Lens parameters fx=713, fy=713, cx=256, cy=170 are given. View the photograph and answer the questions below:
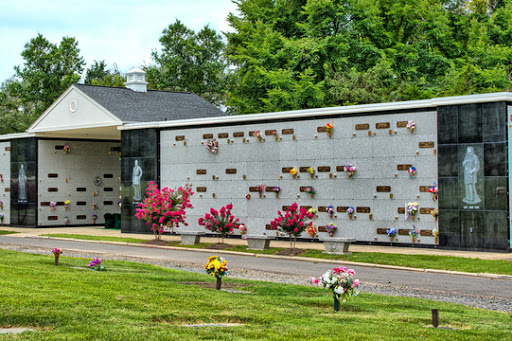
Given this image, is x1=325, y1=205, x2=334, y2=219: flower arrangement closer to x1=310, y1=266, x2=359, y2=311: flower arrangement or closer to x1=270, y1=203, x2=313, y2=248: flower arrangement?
x1=270, y1=203, x2=313, y2=248: flower arrangement

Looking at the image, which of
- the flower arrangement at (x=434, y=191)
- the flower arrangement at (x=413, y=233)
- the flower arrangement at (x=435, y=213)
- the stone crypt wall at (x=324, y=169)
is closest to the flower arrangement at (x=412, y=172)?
the stone crypt wall at (x=324, y=169)

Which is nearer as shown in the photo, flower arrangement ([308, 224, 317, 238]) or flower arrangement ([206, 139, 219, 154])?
flower arrangement ([308, 224, 317, 238])

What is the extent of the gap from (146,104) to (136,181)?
5757mm

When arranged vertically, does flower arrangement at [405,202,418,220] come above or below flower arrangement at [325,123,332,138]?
below

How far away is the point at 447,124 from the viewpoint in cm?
2355

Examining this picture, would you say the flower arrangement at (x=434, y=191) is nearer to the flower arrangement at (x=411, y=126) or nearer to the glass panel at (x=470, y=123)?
the glass panel at (x=470, y=123)

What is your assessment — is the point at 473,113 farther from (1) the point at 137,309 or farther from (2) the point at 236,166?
(1) the point at 137,309

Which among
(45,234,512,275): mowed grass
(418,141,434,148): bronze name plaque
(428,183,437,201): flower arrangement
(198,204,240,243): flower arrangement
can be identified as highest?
(418,141,434,148): bronze name plaque

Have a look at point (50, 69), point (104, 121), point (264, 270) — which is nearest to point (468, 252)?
point (264, 270)

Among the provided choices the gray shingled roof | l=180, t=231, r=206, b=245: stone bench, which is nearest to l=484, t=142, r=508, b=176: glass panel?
l=180, t=231, r=206, b=245: stone bench

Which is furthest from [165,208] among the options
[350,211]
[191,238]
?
[350,211]

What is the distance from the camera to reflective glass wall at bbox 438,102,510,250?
22406mm

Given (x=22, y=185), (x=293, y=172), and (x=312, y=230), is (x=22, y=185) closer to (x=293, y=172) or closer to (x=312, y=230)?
(x=293, y=172)

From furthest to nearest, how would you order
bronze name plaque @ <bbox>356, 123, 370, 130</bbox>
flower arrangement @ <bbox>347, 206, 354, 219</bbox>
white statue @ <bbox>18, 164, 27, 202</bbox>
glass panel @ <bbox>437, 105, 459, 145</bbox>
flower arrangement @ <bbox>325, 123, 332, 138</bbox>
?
white statue @ <bbox>18, 164, 27, 202</bbox> → flower arrangement @ <bbox>325, 123, 332, 138</bbox> → flower arrangement @ <bbox>347, 206, 354, 219</bbox> → bronze name plaque @ <bbox>356, 123, 370, 130</bbox> → glass panel @ <bbox>437, 105, 459, 145</bbox>
